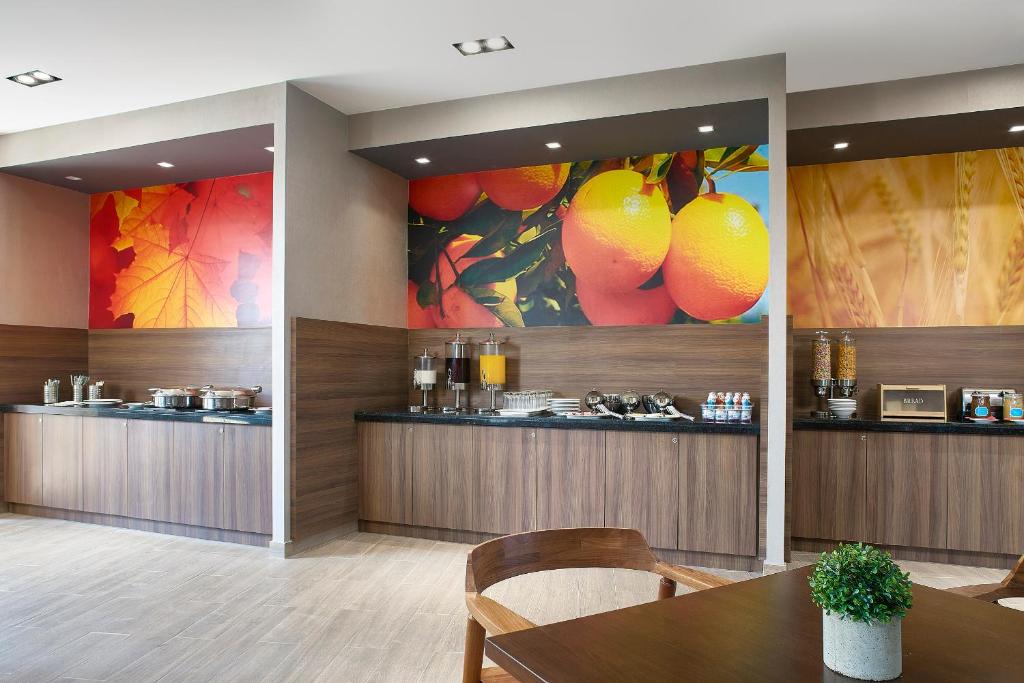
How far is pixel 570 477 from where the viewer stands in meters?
4.62

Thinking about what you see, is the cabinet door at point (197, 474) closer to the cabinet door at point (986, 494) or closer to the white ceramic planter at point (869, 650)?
the white ceramic planter at point (869, 650)

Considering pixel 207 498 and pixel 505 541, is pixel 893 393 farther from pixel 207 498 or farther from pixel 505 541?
pixel 207 498

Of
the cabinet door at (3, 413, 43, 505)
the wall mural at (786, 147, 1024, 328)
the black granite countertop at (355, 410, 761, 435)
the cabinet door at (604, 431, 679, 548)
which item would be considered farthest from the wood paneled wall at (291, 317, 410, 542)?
the wall mural at (786, 147, 1024, 328)

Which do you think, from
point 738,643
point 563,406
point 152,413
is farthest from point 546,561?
point 152,413

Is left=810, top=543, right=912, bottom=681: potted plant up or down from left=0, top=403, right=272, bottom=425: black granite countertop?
up

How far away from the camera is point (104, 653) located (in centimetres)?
307

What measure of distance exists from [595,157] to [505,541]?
13.2ft

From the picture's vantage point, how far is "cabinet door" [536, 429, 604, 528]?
15.0ft

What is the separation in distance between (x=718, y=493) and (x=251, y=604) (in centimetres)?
270

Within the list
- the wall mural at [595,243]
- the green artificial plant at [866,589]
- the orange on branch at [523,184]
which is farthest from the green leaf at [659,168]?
the green artificial plant at [866,589]

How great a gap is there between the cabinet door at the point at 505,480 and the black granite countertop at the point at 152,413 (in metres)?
1.45

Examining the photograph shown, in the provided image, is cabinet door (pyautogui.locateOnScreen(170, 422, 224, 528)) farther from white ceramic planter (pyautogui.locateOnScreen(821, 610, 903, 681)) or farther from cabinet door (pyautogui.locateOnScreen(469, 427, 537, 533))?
white ceramic planter (pyautogui.locateOnScreen(821, 610, 903, 681))

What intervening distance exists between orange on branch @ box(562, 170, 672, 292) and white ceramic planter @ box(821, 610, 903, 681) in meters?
4.23

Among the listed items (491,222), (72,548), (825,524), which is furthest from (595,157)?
(72,548)
